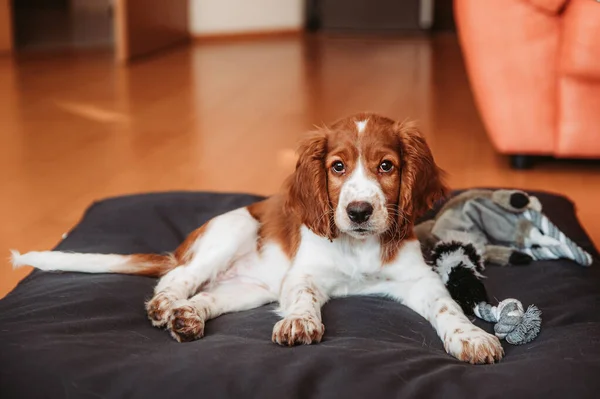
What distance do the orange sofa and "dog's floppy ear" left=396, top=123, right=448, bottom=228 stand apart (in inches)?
81.6

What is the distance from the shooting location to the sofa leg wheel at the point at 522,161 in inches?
201

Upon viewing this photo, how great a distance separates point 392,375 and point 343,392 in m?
0.14

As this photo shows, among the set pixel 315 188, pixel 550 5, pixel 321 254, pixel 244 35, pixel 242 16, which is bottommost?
A: pixel 244 35

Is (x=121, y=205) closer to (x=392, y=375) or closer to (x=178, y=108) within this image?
(x=392, y=375)

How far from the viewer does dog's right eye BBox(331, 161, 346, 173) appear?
2.72m

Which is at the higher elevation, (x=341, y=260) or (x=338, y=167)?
(x=338, y=167)

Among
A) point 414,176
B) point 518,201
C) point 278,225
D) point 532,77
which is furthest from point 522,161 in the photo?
point 414,176

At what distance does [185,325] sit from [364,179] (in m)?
0.64

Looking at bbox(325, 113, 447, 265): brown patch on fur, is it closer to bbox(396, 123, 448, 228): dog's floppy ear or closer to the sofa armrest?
bbox(396, 123, 448, 228): dog's floppy ear

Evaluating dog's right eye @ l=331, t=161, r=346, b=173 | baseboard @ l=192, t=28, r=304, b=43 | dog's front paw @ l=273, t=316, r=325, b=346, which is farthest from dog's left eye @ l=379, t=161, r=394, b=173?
baseboard @ l=192, t=28, r=304, b=43

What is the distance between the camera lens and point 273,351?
2396mm

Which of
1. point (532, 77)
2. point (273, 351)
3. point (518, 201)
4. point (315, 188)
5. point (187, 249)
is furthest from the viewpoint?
point (532, 77)

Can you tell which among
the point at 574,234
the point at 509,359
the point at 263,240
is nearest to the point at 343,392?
the point at 509,359

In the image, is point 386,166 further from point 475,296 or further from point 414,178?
point 475,296
